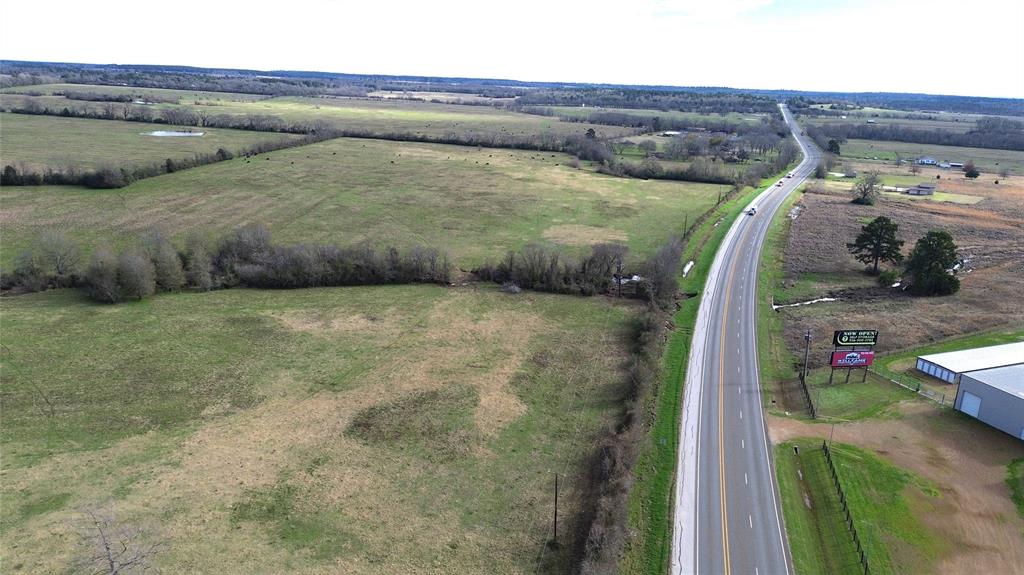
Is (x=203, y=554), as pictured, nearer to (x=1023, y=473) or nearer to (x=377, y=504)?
(x=377, y=504)

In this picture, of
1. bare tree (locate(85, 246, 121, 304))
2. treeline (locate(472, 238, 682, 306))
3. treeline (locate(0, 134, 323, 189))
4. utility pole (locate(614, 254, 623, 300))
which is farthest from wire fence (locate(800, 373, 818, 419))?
treeline (locate(0, 134, 323, 189))

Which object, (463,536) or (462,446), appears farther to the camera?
(462,446)

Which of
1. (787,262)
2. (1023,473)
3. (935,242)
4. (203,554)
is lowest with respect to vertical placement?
(203,554)

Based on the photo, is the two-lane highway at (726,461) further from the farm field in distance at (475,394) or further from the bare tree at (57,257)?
the bare tree at (57,257)

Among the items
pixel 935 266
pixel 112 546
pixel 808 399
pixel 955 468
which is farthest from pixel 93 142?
pixel 955 468

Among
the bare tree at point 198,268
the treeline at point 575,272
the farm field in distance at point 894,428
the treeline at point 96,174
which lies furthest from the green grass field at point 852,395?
the treeline at point 96,174

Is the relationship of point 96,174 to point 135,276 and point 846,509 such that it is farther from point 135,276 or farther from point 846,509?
point 846,509

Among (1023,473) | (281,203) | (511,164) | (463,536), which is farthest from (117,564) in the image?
(511,164)
